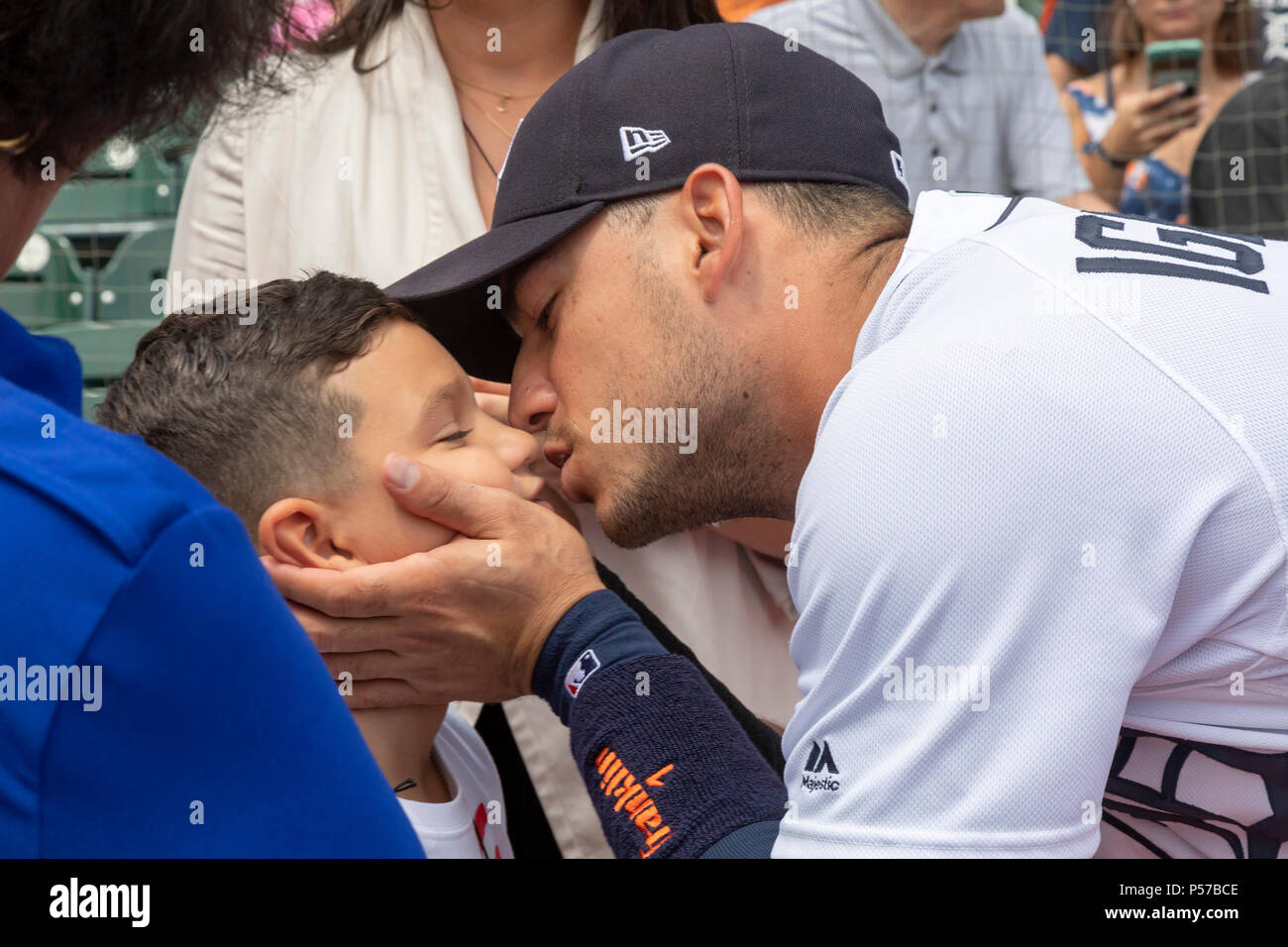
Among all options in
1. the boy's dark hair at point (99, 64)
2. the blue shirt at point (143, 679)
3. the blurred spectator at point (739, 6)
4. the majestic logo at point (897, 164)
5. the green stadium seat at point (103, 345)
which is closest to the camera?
the blue shirt at point (143, 679)

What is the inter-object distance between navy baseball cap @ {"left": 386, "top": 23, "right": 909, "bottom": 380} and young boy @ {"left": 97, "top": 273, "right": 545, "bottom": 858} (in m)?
0.11

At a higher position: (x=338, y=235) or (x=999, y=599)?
(x=338, y=235)

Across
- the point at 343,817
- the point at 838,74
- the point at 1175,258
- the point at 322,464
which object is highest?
the point at 838,74

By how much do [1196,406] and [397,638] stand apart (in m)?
0.86

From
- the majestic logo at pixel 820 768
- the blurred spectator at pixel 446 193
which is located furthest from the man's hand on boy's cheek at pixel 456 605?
the majestic logo at pixel 820 768

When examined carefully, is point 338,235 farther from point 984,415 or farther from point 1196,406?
point 1196,406

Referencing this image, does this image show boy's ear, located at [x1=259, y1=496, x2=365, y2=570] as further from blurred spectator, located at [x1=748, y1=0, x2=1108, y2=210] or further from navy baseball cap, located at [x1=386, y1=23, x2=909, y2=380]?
blurred spectator, located at [x1=748, y1=0, x2=1108, y2=210]

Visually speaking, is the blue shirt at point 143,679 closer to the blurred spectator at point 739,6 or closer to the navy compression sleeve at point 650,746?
the navy compression sleeve at point 650,746

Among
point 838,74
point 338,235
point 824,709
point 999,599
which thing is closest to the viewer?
point 999,599

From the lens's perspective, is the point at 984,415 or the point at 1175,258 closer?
the point at 984,415

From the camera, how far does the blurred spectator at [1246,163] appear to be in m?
3.32

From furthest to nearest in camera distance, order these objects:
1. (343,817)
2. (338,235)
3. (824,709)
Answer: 1. (338,235)
2. (824,709)
3. (343,817)
